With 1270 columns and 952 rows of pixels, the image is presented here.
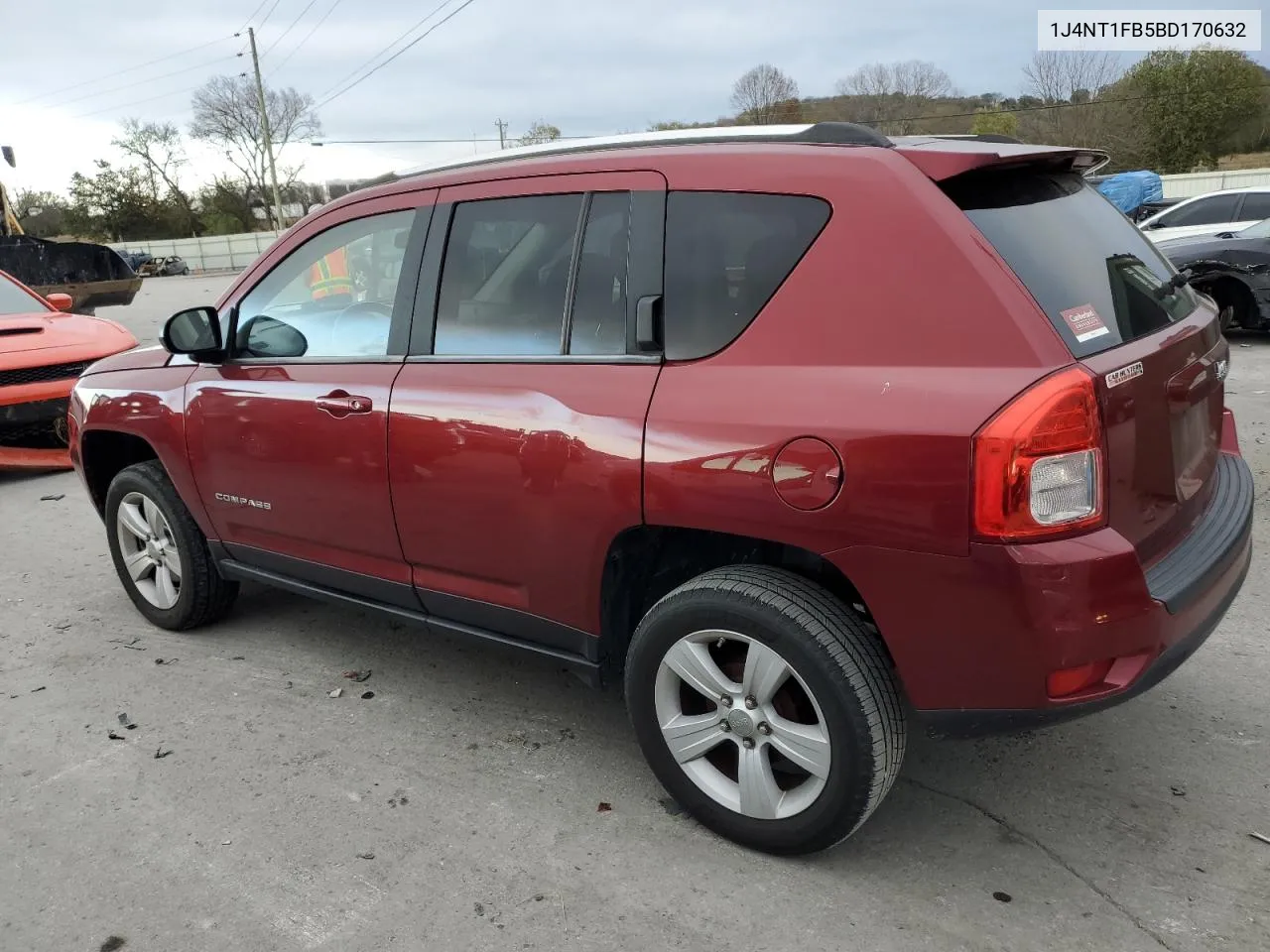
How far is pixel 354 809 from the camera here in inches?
115

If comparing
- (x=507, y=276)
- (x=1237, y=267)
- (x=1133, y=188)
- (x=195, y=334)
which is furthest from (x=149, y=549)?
(x=1133, y=188)

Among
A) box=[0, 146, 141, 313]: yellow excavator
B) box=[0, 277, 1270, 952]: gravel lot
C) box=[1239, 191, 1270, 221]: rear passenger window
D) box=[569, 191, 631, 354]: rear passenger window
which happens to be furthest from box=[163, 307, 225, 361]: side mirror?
box=[1239, 191, 1270, 221]: rear passenger window

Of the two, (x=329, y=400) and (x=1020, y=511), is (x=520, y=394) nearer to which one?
(x=329, y=400)

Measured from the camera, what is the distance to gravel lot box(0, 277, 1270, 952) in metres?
2.37

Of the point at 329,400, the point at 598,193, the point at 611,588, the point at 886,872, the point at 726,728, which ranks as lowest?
the point at 886,872

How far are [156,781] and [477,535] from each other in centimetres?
133

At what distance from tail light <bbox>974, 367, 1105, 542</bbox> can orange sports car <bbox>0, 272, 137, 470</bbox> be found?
7421 mm

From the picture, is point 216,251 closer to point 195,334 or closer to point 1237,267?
point 1237,267

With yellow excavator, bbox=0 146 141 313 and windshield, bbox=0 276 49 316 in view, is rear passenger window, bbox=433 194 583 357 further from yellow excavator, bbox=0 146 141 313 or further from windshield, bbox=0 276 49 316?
yellow excavator, bbox=0 146 141 313

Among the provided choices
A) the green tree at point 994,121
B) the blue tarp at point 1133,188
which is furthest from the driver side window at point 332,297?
the green tree at point 994,121

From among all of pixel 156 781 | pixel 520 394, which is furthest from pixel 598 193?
pixel 156 781

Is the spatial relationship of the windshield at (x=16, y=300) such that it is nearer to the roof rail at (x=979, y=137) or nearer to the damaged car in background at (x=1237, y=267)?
the roof rail at (x=979, y=137)

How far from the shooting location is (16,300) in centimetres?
829

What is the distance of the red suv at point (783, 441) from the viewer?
2.14m
